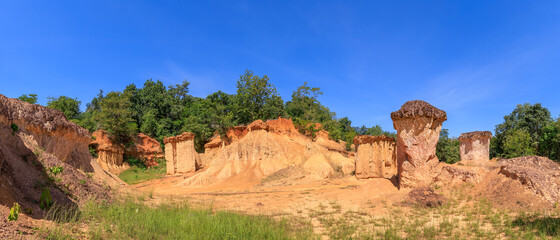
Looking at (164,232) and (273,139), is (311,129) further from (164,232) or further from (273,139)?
(164,232)

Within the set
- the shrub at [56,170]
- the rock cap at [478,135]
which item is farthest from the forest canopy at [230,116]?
the shrub at [56,170]

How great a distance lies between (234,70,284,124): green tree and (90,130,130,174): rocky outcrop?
1267 cm

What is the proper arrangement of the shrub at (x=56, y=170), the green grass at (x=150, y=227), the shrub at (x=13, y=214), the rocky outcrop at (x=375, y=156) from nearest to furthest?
the shrub at (x=13, y=214), the green grass at (x=150, y=227), the shrub at (x=56, y=170), the rocky outcrop at (x=375, y=156)

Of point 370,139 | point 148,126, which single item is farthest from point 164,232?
point 148,126

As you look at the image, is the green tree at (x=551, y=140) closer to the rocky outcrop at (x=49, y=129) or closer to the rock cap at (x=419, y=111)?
the rock cap at (x=419, y=111)

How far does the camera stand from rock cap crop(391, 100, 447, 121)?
1324 cm

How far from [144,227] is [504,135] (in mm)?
37715

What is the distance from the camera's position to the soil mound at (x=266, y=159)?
24.5m

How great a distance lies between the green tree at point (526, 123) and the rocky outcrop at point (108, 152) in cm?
3778

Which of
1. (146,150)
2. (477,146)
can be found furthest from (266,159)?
(146,150)

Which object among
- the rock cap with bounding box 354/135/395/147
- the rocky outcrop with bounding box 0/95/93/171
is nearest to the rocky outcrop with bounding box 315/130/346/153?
the rock cap with bounding box 354/135/395/147

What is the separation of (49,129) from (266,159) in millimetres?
16760

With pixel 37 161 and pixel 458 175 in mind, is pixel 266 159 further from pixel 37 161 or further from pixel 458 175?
pixel 37 161

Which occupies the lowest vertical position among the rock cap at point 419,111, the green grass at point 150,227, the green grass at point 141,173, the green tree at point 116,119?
the green grass at point 141,173
